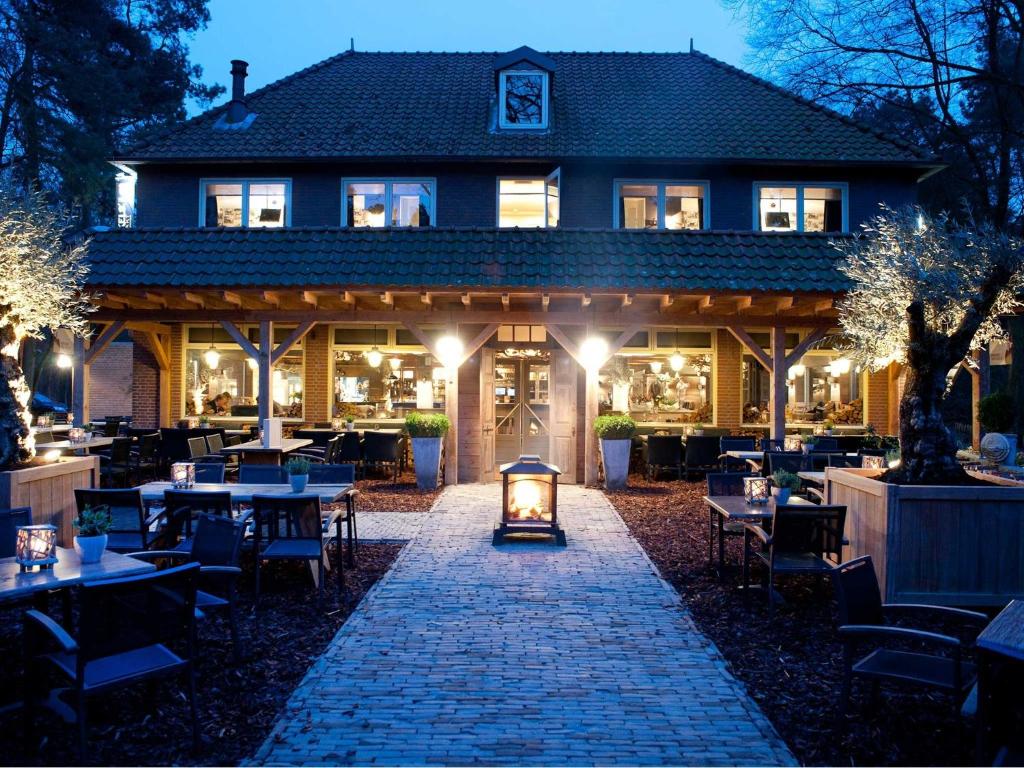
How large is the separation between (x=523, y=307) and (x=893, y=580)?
805 centimetres

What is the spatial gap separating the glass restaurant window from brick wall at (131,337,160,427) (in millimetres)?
663

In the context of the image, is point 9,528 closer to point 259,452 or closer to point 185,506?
point 185,506

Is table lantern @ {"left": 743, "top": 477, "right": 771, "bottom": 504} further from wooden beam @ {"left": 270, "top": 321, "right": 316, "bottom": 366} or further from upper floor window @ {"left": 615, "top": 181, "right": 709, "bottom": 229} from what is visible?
upper floor window @ {"left": 615, "top": 181, "right": 709, "bottom": 229}

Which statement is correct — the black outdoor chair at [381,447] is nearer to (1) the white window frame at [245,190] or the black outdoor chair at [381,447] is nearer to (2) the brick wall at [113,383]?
(1) the white window frame at [245,190]

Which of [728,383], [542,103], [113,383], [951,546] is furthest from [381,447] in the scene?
[113,383]

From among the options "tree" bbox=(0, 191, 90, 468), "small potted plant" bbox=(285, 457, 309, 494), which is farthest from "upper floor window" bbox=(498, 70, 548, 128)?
"small potted plant" bbox=(285, 457, 309, 494)

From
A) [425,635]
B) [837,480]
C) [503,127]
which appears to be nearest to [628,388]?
[503,127]

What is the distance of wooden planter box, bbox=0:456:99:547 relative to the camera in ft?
20.2

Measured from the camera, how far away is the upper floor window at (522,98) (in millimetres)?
16328

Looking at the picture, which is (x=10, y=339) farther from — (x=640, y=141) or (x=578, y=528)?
(x=640, y=141)

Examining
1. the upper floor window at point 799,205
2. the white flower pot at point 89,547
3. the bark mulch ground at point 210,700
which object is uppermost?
the upper floor window at point 799,205

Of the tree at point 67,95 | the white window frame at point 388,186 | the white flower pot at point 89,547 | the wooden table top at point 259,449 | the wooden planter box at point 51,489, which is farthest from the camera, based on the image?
the tree at point 67,95

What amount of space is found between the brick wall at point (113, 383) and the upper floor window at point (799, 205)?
18765 millimetres

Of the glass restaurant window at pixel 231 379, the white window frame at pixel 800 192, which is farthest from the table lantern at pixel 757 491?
the glass restaurant window at pixel 231 379
